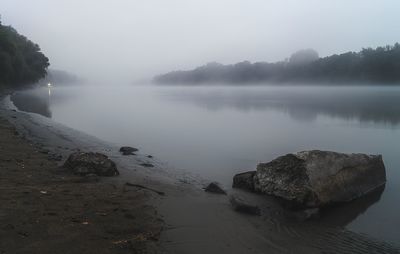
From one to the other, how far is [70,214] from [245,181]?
699 cm

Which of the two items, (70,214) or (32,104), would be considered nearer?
(70,214)

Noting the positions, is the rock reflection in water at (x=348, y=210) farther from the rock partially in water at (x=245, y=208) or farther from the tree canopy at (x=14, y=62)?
the tree canopy at (x=14, y=62)

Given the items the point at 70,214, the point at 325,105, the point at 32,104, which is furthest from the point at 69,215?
the point at 325,105

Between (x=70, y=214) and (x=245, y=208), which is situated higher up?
(x=70, y=214)

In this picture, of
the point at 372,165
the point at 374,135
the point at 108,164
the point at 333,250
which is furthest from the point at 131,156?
the point at 374,135

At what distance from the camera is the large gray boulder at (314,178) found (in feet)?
37.9

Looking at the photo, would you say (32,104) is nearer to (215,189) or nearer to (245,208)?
(215,189)

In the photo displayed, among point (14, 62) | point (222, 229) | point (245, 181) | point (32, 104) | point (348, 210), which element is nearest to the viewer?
point (222, 229)

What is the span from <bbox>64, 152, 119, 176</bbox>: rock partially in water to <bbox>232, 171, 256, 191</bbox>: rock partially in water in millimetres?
4307

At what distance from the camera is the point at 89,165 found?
42.3 feet

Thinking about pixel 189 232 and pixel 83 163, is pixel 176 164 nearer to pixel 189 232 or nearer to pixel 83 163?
pixel 83 163

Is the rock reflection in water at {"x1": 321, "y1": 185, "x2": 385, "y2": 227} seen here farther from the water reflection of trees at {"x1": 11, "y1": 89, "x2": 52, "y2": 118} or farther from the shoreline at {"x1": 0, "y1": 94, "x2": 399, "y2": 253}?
the water reflection of trees at {"x1": 11, "y1": 89, "x2": 52, "y2": 118}

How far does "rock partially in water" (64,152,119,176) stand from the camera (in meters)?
12.7

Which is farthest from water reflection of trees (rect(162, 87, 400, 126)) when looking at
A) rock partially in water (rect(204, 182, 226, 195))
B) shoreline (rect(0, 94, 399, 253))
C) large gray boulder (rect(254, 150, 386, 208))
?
shoreline (rect(0, 94, 399, 253))
